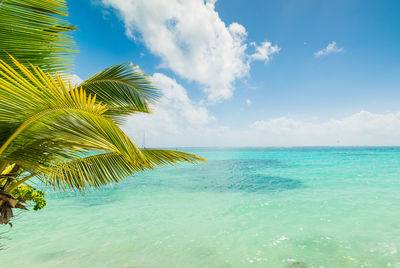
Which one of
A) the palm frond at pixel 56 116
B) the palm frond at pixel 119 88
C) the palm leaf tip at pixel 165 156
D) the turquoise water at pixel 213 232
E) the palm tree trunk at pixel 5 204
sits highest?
the palm frond at pixel 119 88

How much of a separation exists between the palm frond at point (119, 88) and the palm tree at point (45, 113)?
32 mm

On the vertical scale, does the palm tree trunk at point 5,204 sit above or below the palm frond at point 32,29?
below

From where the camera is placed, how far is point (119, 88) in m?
3.42

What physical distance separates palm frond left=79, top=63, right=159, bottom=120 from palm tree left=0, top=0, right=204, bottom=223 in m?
0.03

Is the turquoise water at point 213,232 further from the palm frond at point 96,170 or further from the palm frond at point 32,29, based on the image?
the palm frond at point 32,29

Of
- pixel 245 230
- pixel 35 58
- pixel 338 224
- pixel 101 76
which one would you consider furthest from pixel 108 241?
pixel 338 224

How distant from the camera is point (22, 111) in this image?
143 centimetres

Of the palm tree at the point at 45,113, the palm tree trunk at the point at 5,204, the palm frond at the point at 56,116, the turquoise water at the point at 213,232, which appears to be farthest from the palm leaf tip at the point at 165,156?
the turquoise water at the point at 213,232

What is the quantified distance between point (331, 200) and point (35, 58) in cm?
1134

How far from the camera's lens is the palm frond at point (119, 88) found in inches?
133

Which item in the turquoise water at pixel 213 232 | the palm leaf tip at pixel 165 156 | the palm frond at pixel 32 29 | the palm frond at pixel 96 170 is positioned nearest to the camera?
the palm frond at pixel 32 29

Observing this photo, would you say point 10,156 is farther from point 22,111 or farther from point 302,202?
point 302,202

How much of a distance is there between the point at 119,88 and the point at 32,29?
57.8 inches

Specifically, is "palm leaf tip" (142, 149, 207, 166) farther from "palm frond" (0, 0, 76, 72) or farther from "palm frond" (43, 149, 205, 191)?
"palm frond" (0, 0, 76, 72)
